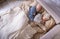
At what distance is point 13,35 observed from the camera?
112cm

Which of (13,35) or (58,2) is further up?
(58,2)

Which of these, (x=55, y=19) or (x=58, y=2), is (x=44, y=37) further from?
(x=58, y=2)

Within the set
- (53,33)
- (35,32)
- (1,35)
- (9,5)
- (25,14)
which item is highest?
(9,5)

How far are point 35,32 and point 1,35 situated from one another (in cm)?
32

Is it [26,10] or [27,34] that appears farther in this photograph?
[26,10]

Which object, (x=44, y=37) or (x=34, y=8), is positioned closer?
(x=44, y=37)

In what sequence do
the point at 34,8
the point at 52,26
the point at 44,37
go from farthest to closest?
the point at 34,8 → the point at 52,26 → the point at 44,37

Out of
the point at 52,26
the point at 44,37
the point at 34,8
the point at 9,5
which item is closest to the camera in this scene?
the point at 44,37

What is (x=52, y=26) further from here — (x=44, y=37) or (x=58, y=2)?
(x=58, y=2)

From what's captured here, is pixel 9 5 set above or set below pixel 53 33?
above

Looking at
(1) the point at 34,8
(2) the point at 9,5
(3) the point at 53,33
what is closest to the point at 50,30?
(3) the point at 53,33

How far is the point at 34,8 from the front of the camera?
1.33 meters

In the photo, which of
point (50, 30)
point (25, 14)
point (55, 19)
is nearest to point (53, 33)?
point (50, 30)

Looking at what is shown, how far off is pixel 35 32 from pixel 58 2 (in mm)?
461
